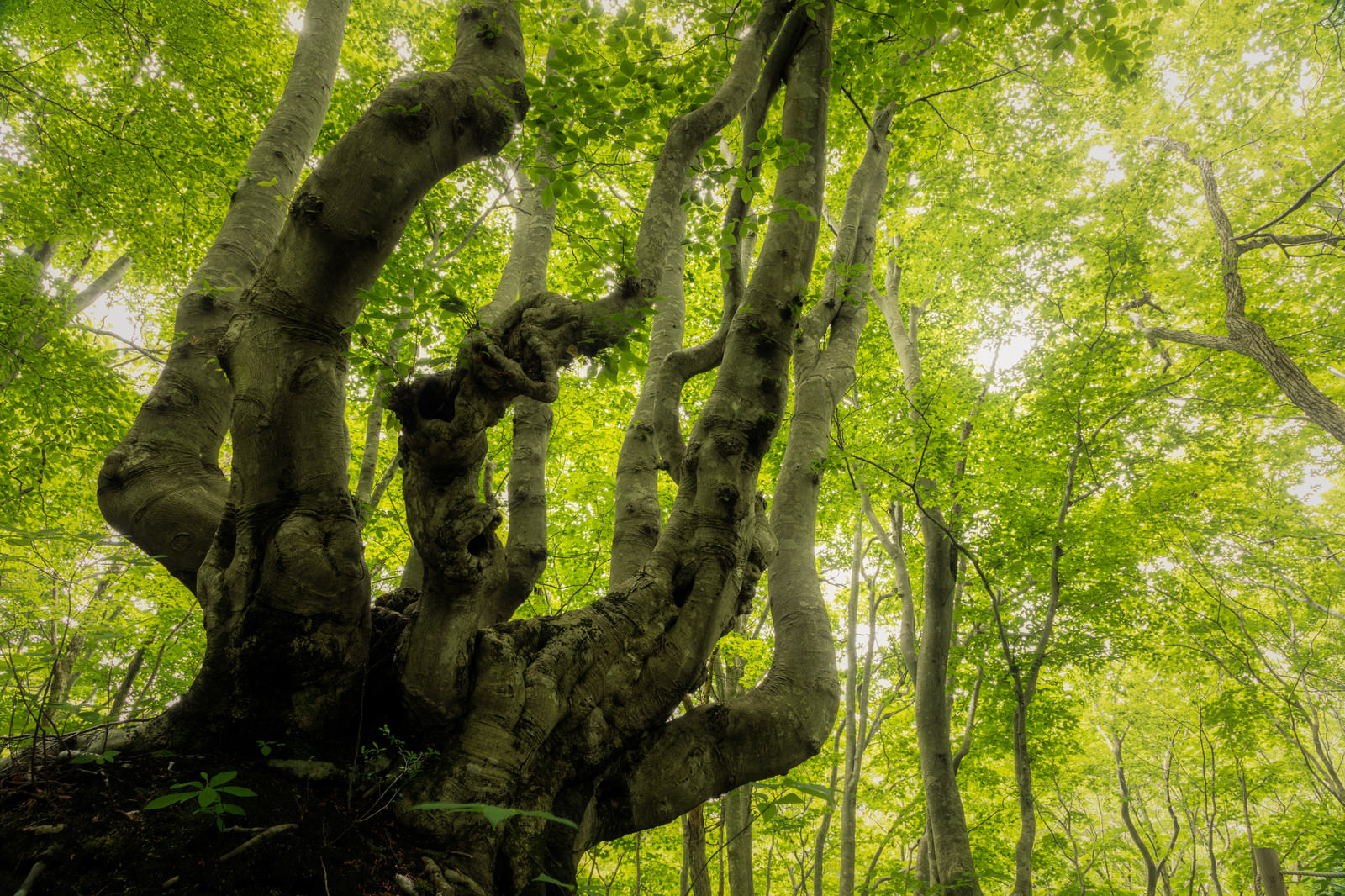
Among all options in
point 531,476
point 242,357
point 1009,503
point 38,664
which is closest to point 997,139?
point 1009,503

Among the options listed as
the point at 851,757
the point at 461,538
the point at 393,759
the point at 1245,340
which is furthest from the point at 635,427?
the point at 1245,340

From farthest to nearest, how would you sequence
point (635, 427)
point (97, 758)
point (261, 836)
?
point (635, 427)
point (97, 758)
point (261, 836)

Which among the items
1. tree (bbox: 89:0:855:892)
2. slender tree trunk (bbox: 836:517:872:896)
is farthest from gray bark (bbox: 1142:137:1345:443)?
tree (bbox: 89:0:855:892)

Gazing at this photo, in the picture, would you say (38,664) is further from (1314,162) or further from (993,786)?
(1314,162)

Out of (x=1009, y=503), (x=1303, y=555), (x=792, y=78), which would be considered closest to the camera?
(x=792, y=78)

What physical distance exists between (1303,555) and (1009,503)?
7880mm

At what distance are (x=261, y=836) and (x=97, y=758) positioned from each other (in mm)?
569

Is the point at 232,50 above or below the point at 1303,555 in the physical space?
above

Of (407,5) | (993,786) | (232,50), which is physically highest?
Answer: (407,5)

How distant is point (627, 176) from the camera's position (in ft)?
18.1

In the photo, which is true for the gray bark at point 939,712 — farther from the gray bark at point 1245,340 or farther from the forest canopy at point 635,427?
the gray bark at point 1245,340

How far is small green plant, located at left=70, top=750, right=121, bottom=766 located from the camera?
141cm

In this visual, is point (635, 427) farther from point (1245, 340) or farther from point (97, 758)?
point (1245, 340)

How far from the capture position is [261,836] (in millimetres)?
1308
